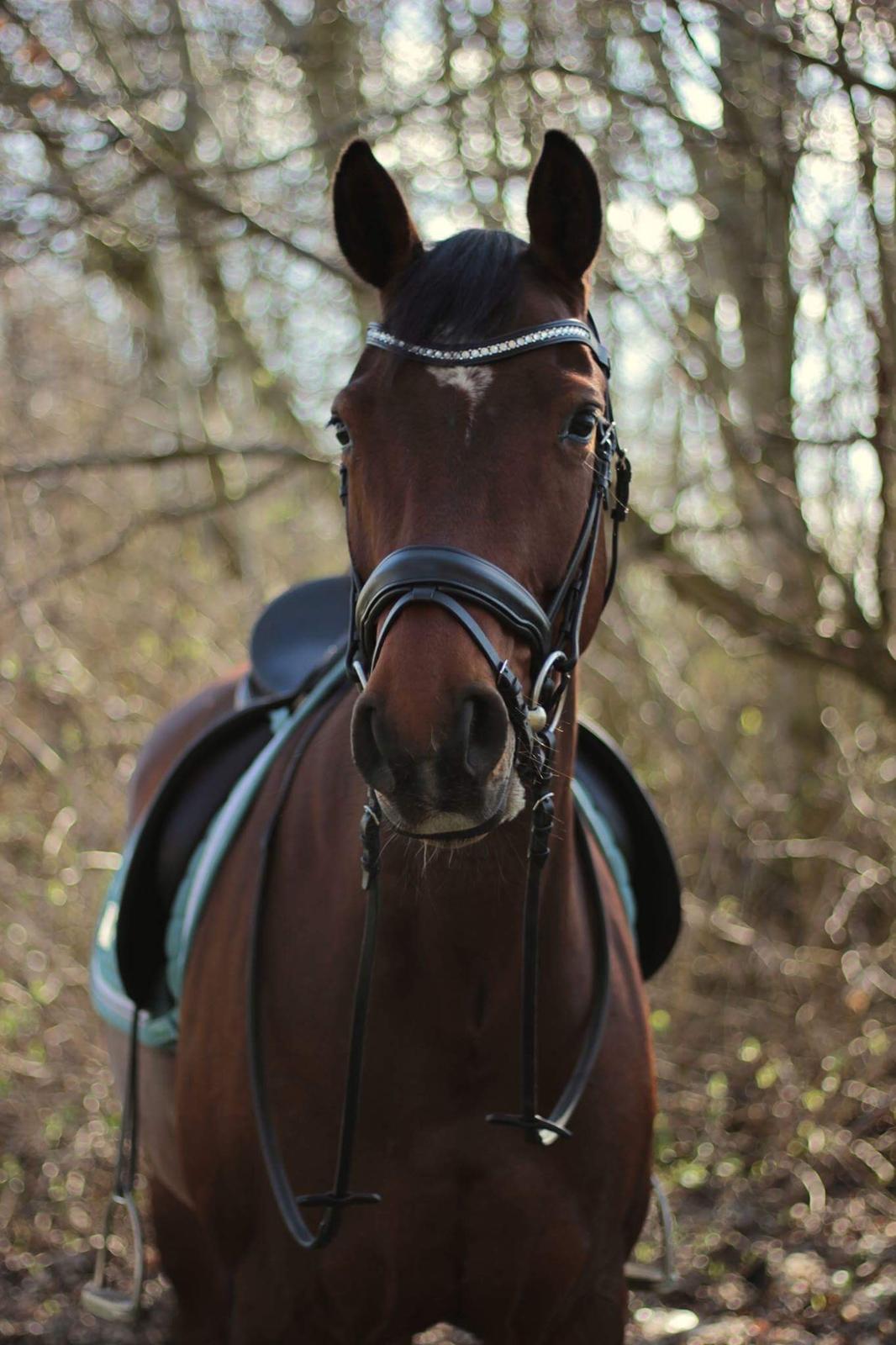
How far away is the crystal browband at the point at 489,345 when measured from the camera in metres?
1.86

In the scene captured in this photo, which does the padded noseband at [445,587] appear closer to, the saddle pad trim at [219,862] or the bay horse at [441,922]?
the bay horse at [441,922]

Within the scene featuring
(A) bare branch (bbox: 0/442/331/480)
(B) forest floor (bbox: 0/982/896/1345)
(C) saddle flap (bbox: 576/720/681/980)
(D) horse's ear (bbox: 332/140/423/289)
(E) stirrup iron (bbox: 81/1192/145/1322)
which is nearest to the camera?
(D) horse's ear (bbox: 332/140/423/289)

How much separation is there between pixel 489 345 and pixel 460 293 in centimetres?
13

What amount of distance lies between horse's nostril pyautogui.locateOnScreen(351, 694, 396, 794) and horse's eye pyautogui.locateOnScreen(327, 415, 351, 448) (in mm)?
566

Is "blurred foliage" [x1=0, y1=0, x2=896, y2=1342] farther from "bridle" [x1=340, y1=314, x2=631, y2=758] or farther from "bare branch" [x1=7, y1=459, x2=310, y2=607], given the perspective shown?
"bridle" [x1=340, y1=314, x2=631, y2=758]

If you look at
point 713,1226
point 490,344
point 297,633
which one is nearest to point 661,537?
point 297,633

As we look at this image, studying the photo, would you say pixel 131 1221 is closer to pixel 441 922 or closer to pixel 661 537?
pixel 441 922

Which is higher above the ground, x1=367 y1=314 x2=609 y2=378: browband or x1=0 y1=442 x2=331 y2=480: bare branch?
x1=367 y1=314 x2=609 y2=378: browband

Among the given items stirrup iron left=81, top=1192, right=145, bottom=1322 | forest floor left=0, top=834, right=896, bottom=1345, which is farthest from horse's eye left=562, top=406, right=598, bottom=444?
forest floor left=0, top=834, right=896, bottom=1345

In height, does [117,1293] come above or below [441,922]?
below

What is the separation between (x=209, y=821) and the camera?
3.05 m

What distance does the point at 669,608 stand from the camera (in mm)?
6977

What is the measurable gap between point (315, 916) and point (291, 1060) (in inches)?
10.2

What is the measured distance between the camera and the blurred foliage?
4445 mm
